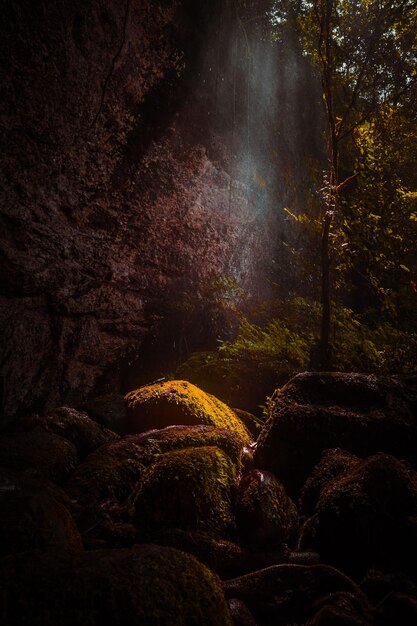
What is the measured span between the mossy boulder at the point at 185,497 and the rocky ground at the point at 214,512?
1 centimetres

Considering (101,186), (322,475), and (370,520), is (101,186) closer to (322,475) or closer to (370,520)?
(322,475)

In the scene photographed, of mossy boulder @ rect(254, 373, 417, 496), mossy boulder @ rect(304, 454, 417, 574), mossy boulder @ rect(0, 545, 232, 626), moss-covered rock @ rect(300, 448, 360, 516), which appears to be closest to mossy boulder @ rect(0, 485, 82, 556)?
mossy boulder @ rect(0, 545, 232, 626)

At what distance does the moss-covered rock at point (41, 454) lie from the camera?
145 inches

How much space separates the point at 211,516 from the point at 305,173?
39.8ft

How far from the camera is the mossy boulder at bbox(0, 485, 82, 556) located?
2070mm

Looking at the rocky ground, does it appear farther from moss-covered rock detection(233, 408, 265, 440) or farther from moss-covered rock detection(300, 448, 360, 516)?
moss-covered rock detection(233, 408, 265, 440)

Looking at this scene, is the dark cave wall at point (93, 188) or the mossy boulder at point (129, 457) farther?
the dark cave wall at point (93, 188)

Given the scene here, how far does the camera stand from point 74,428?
463cm

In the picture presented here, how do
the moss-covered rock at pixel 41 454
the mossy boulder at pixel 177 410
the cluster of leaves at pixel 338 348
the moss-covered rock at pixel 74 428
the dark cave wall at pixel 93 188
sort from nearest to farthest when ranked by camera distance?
1. the moss-covered rock at pixel 41 454
2. the moss-covered rock at pixel 74 428
3. the mossy boulder at pixel 177 410
4. the dark cave wall at pixel 93 188
5. the cluster of leaves at pixel 338 348

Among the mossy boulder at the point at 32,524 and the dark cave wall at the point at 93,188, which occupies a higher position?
the dark cave wall at the point at 93,188

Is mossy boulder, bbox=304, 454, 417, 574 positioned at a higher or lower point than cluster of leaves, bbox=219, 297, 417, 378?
lower

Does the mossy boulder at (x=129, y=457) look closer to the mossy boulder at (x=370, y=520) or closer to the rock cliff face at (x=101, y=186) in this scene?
the mossy boulder at (x=370, y=520)

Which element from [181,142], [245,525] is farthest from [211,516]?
[181,142]

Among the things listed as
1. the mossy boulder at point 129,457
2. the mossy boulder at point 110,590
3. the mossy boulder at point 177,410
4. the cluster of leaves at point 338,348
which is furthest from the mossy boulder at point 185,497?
the cluster of leaves at point 338,348
